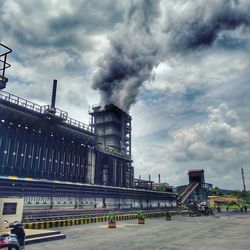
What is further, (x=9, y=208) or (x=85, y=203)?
(x=85, y=203)

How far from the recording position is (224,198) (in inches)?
4104

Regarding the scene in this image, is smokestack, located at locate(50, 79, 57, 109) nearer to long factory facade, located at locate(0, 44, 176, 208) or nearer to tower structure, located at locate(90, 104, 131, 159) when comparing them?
long factory facade, located at locate(0, 44, 176, 208)

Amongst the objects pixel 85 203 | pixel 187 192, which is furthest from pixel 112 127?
pixel 85 203

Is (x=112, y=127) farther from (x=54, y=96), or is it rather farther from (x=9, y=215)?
(x=9, y=215)

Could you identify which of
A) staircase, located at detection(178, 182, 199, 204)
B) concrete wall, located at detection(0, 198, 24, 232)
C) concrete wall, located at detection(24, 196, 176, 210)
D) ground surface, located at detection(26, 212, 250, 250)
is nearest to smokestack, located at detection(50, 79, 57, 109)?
concrete wall, located at detection(24, 196, 176, 210)

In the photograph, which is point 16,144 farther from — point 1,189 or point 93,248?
point 93,248

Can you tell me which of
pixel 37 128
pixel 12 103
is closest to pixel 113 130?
pixel 37 128

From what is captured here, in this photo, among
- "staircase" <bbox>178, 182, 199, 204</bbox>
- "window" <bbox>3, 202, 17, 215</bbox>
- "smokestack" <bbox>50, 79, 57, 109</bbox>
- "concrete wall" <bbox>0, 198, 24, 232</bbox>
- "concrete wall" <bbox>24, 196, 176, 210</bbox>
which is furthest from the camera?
"staircase" <bbox>178, 182, 199, 204</bbox>

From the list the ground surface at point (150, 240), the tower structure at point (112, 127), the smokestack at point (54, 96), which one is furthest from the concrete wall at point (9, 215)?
the tower structure at point (112, 127)

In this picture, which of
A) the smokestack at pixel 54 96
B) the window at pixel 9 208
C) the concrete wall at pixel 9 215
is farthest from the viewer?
the smokestack at pixel 54 96

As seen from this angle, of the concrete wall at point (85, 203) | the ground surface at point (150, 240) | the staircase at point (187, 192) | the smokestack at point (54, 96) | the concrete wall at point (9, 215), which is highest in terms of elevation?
the smokestack at point (54, 96)

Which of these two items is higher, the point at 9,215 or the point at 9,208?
the point at 9,208

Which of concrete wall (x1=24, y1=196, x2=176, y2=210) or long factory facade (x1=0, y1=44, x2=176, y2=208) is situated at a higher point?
long factory facade (x1=0, y1=44, x2=176, y2=208)

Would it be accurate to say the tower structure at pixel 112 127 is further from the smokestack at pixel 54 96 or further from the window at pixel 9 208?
the window at pixel 9 208
